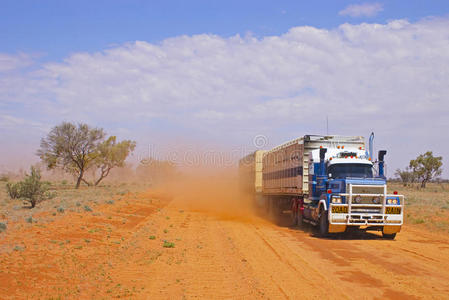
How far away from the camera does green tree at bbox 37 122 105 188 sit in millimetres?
57094

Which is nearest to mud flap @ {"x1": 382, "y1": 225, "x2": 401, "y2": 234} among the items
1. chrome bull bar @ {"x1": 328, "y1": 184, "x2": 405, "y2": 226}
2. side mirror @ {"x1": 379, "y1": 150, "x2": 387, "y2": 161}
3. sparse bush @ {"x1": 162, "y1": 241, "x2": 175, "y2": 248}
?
chrome bull bar @ {"x1": 328, "y1": 184, "x2": 405, "y2": 226}

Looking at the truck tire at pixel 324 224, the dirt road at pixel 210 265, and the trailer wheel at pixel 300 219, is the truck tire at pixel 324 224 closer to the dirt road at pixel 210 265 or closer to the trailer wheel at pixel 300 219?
the dirt road at pixel 210 265

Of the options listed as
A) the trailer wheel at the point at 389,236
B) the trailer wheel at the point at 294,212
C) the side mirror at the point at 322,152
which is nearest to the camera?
the trailer wheel at the point at 389,236

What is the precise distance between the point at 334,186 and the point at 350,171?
1098 mm

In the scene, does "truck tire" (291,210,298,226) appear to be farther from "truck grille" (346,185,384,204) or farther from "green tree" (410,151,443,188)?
"green tree" (410,151,443,188)

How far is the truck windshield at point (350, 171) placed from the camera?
18.2m

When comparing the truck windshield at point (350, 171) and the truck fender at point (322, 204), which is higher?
the truck windshield at point (350, 171)

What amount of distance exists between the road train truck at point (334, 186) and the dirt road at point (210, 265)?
90 centimetres

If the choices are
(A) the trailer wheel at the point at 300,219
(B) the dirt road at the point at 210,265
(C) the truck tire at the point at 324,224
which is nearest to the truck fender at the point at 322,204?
(C) the truck tire at the point at 324,224

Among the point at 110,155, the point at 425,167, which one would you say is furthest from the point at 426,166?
the point at 110,155

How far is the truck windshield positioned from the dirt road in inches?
104

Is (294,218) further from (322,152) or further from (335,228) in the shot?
(335,228)

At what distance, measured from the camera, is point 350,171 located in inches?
718

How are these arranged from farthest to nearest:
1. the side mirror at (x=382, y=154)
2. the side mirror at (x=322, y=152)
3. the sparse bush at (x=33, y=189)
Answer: the sparse bush at (x=33, y=189)
the side mirror at (x=322, y=152)
the side mirror at (x=382, y=154)
